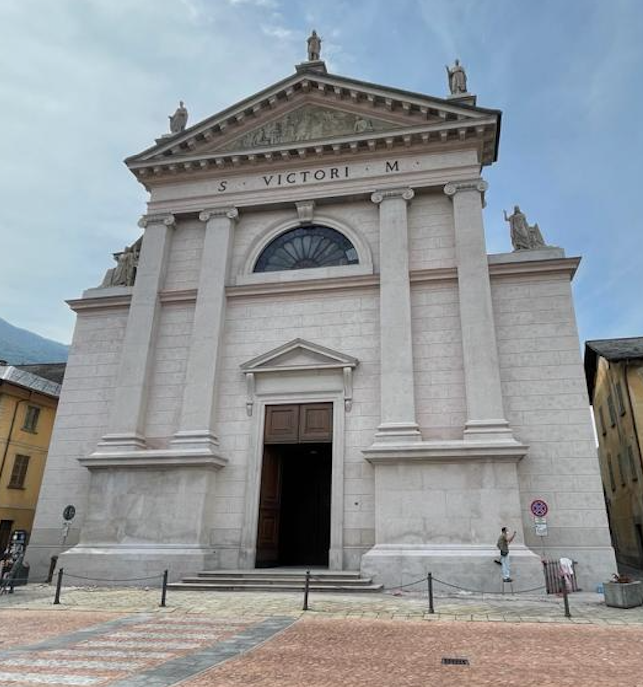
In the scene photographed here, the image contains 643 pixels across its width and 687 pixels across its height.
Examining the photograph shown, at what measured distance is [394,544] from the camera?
1631 cm

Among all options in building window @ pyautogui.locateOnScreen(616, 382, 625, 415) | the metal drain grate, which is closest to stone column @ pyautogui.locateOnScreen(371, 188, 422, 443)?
the metal drain grate

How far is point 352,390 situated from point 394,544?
208 inches

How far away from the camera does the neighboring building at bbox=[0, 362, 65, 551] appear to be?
2800 centimetres

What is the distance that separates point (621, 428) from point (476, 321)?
12177 millimetres

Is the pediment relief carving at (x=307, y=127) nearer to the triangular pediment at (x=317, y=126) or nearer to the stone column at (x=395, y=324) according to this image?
the triangular pediment at (x=317, y=126)

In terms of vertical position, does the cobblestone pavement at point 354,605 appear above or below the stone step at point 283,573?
below

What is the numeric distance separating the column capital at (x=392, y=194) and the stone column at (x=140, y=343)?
8678 mm

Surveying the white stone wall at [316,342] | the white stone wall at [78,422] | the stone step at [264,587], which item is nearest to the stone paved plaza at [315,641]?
the stone step at [264,587]

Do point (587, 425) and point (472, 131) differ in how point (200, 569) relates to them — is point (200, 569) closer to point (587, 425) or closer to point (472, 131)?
point (587, 425)

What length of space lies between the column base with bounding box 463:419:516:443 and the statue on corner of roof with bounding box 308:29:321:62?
711 inches

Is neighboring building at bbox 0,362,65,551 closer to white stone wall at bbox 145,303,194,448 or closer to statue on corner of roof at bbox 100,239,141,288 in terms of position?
statue on corner of roof at bbox 100,239,141,288

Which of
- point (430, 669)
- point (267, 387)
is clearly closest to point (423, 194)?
point (267, 387)

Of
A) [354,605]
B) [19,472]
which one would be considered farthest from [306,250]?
[19,472]

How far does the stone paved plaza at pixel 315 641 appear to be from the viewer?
6988 millimetres
